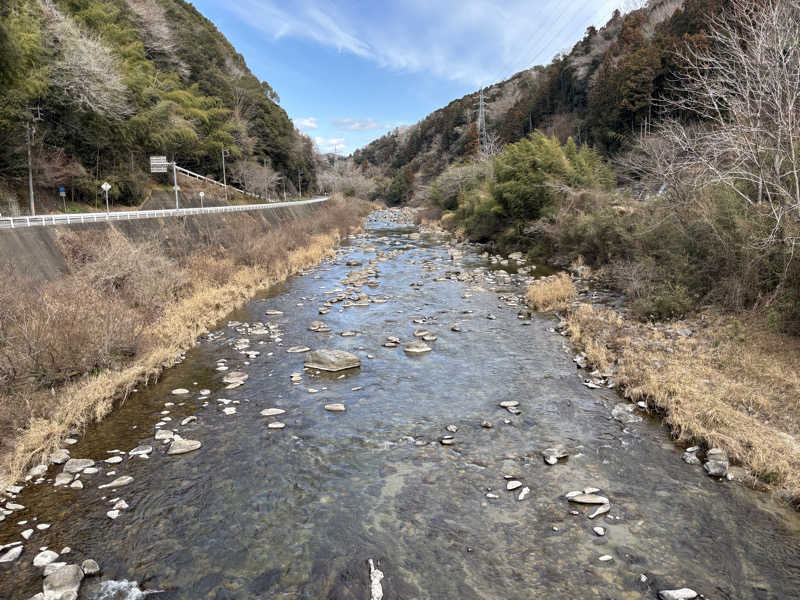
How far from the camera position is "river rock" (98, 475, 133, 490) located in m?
6.20

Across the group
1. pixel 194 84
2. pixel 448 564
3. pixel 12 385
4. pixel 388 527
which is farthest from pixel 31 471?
pixel 194 84

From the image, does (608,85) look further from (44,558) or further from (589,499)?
(44,558)

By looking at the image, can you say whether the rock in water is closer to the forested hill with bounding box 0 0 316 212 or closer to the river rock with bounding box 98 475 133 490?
the river rock with bounding box 98 475 133 490

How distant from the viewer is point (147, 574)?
4.83m

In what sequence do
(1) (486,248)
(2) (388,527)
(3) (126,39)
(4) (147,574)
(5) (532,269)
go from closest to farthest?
(4) (147,574) < (2) (388,527) < (5) (532,269) < (1) (486,248) < (3) (126,39)

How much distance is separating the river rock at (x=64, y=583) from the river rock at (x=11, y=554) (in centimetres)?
61

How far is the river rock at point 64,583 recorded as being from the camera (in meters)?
4.47

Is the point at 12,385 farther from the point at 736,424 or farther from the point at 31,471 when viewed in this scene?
the point at 736,424

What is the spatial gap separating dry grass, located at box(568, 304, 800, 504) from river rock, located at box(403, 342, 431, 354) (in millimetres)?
3880

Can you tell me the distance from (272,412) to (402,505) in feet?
11.3

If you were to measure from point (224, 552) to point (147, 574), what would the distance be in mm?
763

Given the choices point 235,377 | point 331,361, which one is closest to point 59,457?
point 235,377

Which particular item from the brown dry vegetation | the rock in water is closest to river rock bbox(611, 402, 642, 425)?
the rock in water

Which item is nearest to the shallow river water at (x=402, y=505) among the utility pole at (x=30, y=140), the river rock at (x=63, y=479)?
the river rock at (x=63, y=479)
